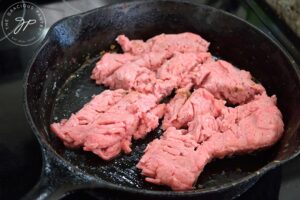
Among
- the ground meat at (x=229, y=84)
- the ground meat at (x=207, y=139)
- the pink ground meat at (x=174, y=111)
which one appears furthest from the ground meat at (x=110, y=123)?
the ground meat at (x=229, y=84)

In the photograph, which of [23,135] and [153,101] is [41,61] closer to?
[23,135]

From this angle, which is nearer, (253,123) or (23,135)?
(253,123)

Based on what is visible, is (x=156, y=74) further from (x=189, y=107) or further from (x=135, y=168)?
(x=135, y=168)

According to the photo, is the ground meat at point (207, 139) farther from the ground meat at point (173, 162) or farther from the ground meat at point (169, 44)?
the ground meat at point (169, 44)

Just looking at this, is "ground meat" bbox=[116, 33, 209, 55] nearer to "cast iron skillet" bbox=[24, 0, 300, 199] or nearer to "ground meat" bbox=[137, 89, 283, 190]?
"cast iron skillet" bbox=[24, 0, 300, 199]

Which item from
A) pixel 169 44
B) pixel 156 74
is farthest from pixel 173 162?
pixel 169 44

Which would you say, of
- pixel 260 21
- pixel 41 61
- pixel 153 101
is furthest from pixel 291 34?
pixel 41 61

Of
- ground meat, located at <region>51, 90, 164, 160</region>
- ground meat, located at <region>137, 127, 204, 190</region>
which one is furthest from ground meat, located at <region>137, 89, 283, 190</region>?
ground meat, located at <region>51, 90, 164, 160</region>
